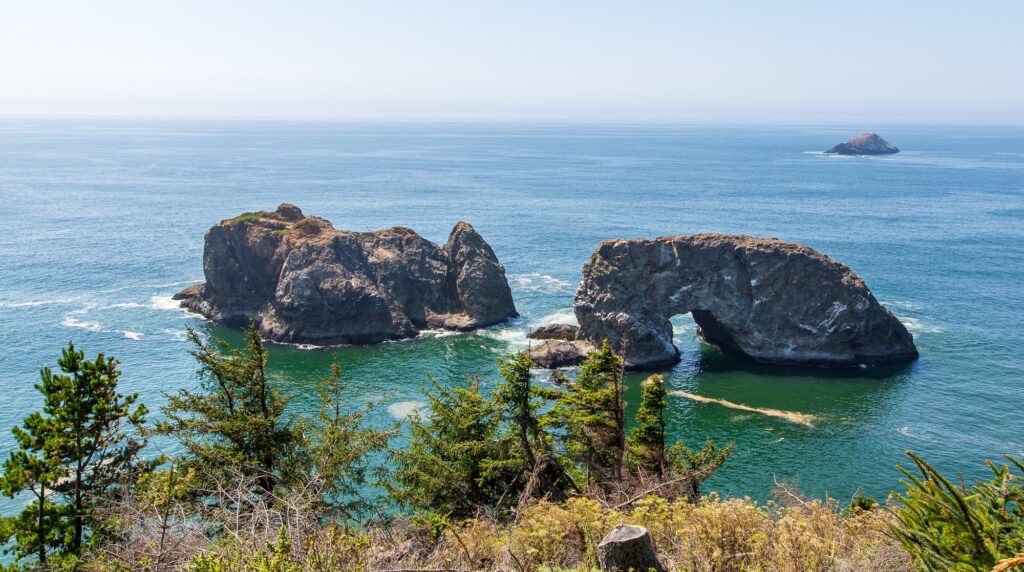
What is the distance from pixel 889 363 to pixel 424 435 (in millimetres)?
48131

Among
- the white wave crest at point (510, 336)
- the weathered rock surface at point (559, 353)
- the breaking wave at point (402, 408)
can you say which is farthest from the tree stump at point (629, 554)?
the white wave crest at point (510, 336)

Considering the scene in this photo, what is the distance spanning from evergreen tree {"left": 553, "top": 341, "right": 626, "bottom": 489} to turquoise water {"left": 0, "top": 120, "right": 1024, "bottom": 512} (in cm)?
1015

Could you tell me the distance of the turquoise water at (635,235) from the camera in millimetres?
48781

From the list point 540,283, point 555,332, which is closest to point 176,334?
point 555,332

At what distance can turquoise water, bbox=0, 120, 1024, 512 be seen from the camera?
160ft

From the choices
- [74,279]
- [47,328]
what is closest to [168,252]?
[74,279]

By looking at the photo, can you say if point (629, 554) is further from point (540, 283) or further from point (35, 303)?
point (35, 303)

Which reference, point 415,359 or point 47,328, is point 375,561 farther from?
point 47,328

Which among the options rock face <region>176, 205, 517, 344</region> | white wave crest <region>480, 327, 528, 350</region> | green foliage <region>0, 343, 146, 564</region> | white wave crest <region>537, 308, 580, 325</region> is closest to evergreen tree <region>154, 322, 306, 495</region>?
green foliage <region>0, 343, 146, 564</region>

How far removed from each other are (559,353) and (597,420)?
113 feet

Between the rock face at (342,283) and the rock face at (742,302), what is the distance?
14.2 meters

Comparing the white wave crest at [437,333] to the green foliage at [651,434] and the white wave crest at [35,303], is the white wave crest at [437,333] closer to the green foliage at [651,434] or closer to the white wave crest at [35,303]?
the green foliage at [651,434]

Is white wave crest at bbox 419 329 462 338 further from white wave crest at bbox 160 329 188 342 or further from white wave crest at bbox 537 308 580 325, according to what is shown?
white wave crest at bbox 160 329 188 342

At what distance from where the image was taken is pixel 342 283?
69.7 metres
